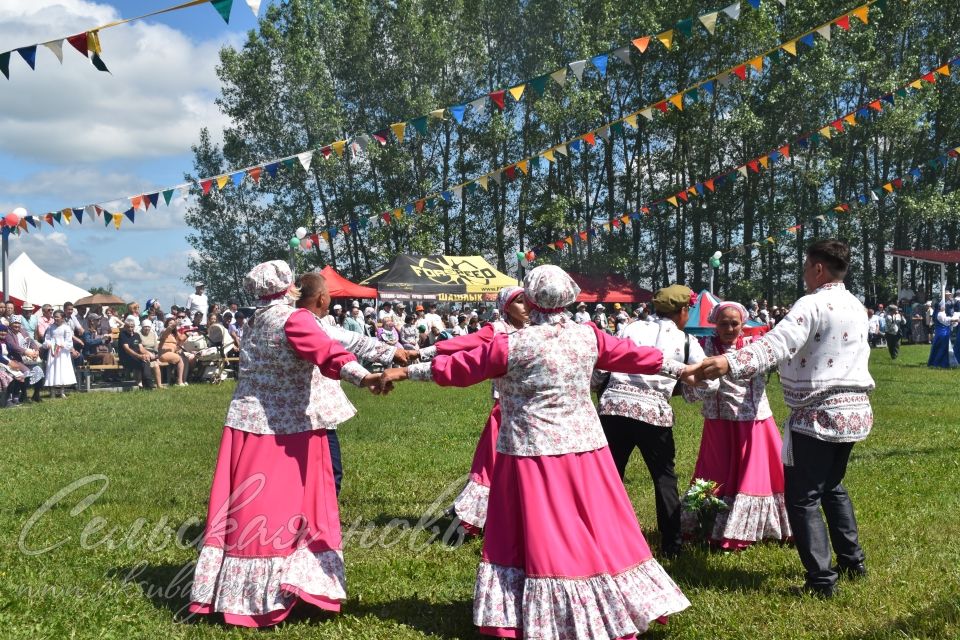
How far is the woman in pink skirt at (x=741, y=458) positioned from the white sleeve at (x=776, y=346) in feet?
3.60

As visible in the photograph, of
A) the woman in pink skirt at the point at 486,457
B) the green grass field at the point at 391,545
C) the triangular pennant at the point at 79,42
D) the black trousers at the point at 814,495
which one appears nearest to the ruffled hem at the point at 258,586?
the green grass field at the point at 391,545

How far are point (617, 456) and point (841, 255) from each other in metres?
1.88

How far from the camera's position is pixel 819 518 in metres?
4.80

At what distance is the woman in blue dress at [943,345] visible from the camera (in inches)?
811

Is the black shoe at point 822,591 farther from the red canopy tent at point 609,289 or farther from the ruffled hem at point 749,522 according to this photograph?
the red canopy tent at point 609,289

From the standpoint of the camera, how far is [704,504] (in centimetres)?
583

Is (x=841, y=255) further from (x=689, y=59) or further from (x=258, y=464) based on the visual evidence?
(x=689, y=59)

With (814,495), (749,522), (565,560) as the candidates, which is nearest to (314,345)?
(565,560)

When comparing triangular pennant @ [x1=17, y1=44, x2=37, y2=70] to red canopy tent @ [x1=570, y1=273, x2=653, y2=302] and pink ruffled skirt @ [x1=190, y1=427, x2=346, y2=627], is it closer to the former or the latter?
pink ruffled skirt @ [x1=190, y1=427, x2=346, y2=627]

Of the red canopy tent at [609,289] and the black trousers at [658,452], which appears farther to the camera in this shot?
the red canopy tent at [609,289]

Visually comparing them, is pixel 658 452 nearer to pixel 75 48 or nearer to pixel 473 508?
pixel 473 508

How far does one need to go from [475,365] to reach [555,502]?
761mm

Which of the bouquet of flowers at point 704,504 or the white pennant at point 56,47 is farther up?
the white pennant at point 56,47

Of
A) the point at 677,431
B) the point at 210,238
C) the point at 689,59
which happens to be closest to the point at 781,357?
the point at 677,431
